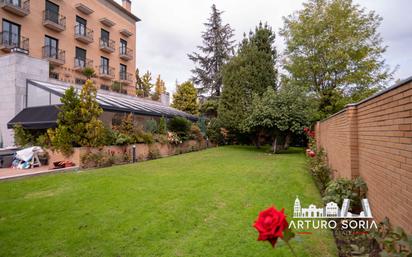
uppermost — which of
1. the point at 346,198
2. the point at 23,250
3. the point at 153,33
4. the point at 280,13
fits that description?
the point at 153,33

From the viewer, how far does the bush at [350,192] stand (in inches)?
156

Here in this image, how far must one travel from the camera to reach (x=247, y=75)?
16.7 metres

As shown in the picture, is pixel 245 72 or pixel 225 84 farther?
pixel 225 84

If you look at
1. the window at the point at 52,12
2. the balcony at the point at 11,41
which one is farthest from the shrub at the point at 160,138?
the window at the point at 52,12

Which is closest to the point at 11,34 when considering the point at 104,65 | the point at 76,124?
the point at 104,65

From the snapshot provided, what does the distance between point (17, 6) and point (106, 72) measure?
8963 millimetres

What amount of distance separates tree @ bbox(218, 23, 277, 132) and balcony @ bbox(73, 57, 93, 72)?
45.3 feet

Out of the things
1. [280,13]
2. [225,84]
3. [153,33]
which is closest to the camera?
[225,84]

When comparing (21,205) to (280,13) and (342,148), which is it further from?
(280,13)

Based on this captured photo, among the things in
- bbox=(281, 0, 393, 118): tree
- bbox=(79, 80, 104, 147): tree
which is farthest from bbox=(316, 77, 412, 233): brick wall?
bbox=(281, 0, 393, 118): tree

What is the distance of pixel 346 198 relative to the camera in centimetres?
393

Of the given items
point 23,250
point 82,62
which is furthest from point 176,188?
point 82,62

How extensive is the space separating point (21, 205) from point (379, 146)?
7236mm

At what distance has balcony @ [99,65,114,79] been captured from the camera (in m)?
23.9
